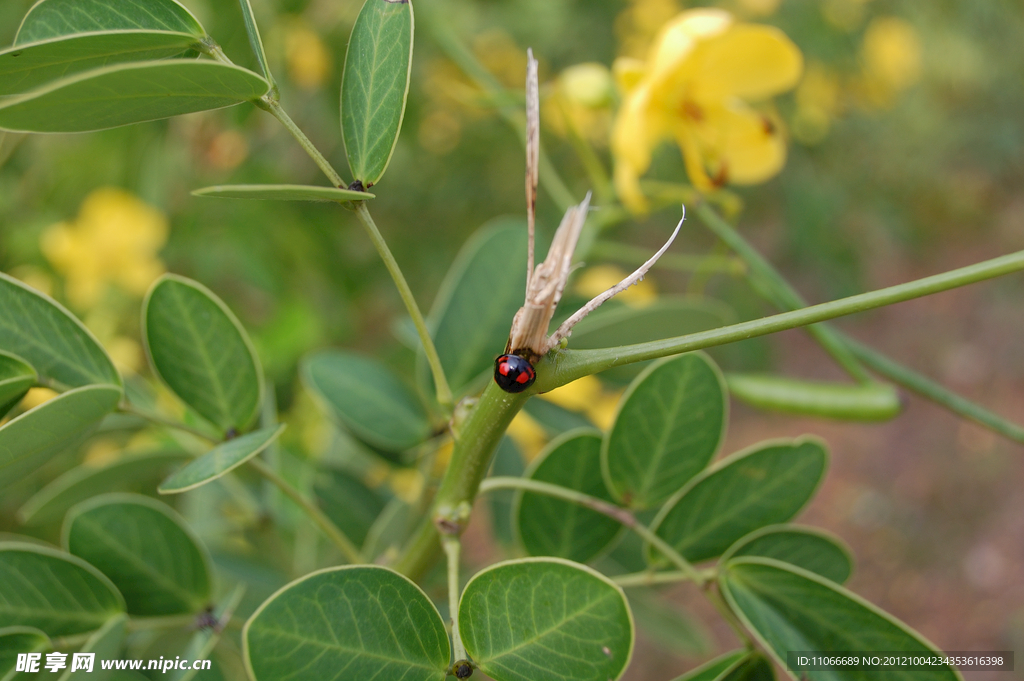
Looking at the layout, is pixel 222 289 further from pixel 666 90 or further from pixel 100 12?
pixel 100 12

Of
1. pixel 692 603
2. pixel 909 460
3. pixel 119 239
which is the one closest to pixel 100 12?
pixel 119 239

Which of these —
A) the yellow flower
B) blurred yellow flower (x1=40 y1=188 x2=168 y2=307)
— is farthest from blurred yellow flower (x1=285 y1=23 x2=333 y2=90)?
the yellow flower

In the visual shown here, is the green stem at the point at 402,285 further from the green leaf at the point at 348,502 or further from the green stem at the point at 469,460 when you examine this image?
the green leaf at the point at 348,502

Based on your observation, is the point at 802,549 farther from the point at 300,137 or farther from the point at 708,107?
the point at 708,107

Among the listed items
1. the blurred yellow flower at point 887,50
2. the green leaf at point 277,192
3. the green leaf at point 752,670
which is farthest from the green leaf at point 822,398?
the blurred yellow flower at point 887,50

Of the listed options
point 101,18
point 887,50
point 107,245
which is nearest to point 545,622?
point 101,18

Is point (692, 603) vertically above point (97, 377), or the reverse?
point (97, 377)
